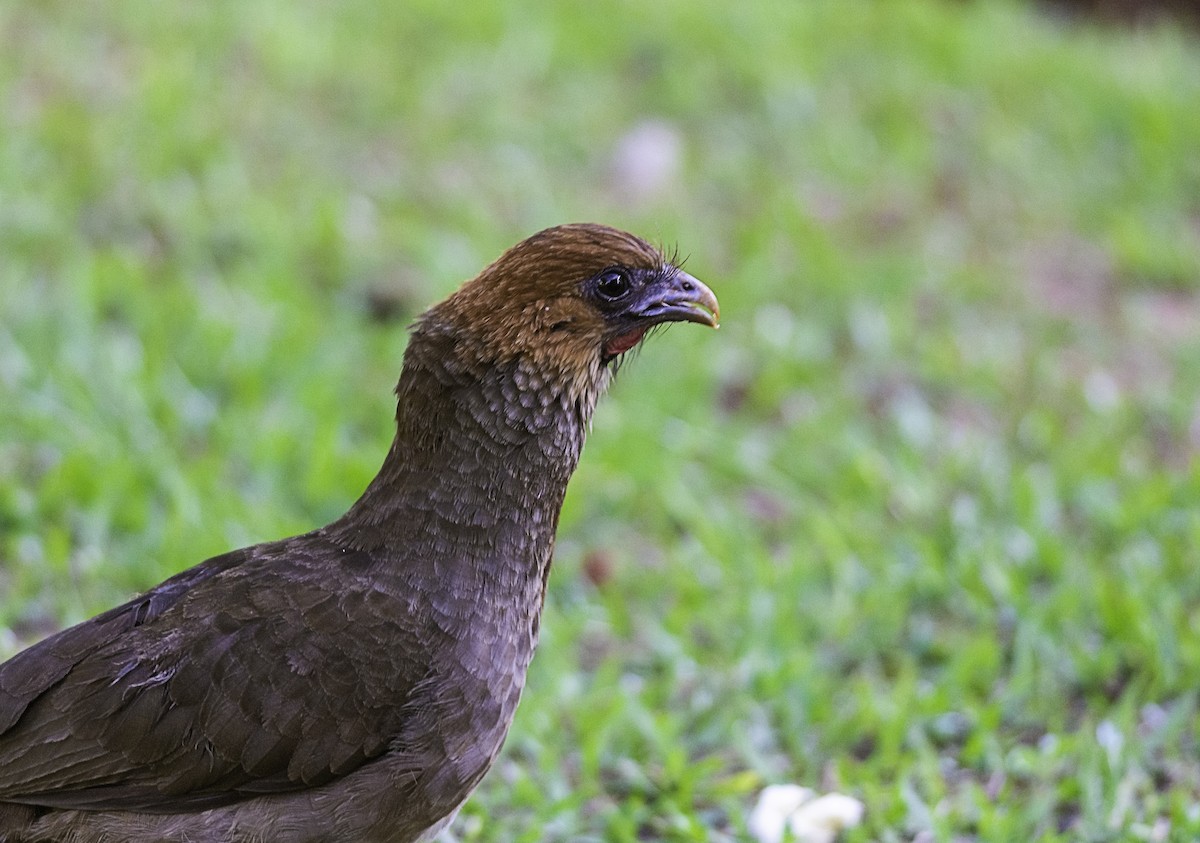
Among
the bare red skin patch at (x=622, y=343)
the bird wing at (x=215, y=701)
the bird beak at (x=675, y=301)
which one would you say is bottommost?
the bird wing at (x=215, y=701)

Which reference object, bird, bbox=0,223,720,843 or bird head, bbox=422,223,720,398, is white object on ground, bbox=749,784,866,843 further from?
bird head, bbox=422,223,720,398

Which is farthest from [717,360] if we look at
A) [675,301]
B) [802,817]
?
[675,301]

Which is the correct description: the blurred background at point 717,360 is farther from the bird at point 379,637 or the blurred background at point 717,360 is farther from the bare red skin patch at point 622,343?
the bare red skin patch at point 622,343

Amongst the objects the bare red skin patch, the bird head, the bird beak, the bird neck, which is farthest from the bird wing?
the bird beak

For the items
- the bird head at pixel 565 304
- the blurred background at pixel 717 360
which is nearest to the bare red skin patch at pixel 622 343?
the bird head at pixel 565 304

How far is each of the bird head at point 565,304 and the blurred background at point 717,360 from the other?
1.35 meters

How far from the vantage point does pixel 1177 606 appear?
15.6ft

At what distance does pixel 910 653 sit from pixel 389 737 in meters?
2.20

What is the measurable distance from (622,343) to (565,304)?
7.4 inches

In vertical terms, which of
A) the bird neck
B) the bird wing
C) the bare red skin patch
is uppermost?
the bare red skin patch

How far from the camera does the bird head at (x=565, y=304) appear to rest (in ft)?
10.3

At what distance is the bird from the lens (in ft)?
9.85

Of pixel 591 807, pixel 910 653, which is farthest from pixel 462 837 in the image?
pixel 910 653

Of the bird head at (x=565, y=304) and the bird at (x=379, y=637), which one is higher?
the bird head at (x=565, y=304)
